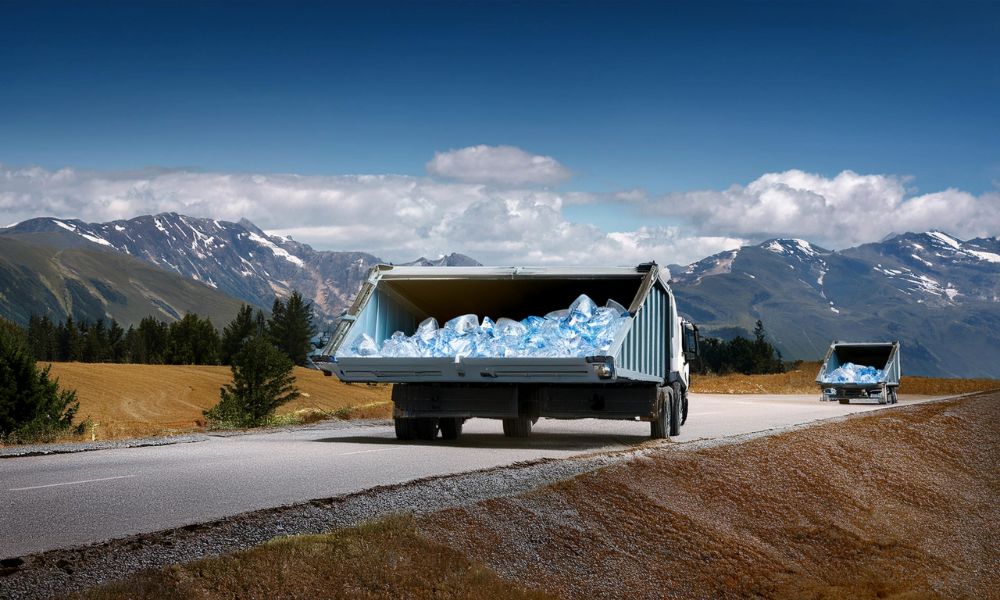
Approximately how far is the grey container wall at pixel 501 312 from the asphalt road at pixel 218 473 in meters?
1.27

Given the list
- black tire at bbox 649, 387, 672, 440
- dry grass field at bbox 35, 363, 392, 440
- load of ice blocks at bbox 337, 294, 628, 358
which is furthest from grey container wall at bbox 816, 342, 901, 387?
load of ice blocks at bbox 337, 294, 628, 358

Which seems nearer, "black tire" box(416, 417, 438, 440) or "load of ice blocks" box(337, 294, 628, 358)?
"load of ice blocks" box(337, 294, 628, 358)

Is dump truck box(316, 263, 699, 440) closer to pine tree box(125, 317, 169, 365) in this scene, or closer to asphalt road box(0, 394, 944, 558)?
asphalt road box(0, 394, 944, 558)

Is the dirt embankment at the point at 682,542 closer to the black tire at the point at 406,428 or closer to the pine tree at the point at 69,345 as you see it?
the black tire at the point at 406,428

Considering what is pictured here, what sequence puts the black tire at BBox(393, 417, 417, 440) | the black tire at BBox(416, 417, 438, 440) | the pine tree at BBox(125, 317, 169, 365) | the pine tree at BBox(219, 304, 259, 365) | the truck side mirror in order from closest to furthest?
1. the black tire at BBox(393, 417, 417, 440)
2. the black tire at BBox(416, 417, 438, 440)
3. the truck side mirror
4. the pine tree at BBox(219, 304, 259, 365)
5. the pine tree at BBox(125, 317, 169, 365)

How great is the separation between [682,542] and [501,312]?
9.09 metres

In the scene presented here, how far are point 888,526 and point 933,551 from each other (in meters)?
0.74

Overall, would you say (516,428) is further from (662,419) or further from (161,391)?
(161,391)

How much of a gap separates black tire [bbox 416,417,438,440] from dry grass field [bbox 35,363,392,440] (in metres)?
46.3

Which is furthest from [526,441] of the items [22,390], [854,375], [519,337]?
[854,375]

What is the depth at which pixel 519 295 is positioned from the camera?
63.2 feet

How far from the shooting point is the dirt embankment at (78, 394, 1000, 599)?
28.3 feet

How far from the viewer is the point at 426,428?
1927 cm

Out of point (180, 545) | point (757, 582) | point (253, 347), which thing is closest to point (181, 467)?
point (180, 545)
